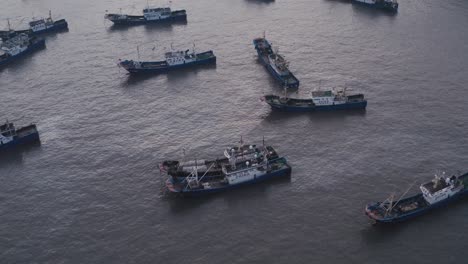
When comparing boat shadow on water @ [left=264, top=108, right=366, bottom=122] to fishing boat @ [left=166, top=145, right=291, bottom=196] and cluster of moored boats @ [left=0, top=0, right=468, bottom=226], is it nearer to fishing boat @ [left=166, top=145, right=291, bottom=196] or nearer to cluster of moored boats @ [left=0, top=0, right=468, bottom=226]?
cluster of moored boats @ [left=0, top=0, right=468, bottom=226]

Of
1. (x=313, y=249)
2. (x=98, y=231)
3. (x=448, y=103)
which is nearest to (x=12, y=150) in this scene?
(x=98, y=231)

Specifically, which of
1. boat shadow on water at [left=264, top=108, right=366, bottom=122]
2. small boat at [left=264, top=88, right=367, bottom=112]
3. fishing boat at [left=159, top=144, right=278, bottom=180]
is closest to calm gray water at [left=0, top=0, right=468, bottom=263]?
boat shadow on water at [left=264, top=108, right=366, bottom=122]

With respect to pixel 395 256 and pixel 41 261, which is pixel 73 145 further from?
pixel 395 256

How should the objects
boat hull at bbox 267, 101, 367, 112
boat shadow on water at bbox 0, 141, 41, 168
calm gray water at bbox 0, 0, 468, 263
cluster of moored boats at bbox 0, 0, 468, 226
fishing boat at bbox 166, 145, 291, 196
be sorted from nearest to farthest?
calm gray water at bbox 0, 0, 468, 263, cluster of moored boats at bbox 0, 0, 468, 226, fishing boat at bbox 166, 145, 291, 196, boat shadow on water at bbox 0, 141, 41, 168, boat hull at bbox 267, 101, 367, 112

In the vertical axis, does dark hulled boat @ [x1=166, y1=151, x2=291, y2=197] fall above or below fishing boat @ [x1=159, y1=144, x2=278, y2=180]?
below

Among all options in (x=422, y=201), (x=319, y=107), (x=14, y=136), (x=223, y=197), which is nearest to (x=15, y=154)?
(x=14, y=136)

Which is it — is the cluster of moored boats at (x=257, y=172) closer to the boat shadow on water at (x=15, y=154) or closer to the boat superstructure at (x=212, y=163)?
the boat superstructure at (x=212, y=163)
